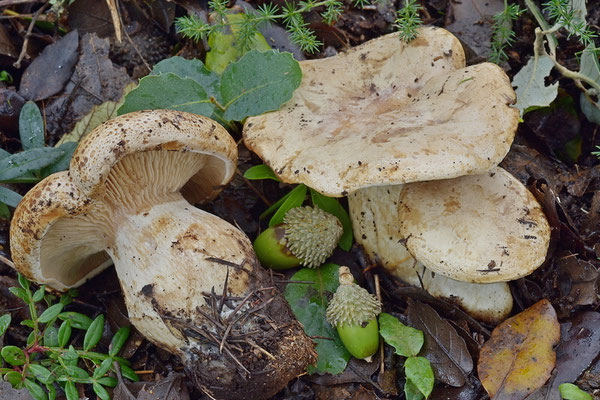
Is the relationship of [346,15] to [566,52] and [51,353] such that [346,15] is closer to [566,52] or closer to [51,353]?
[566,52]

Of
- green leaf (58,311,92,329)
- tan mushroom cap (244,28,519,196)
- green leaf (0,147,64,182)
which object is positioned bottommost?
green leaf (58,311,92,329)

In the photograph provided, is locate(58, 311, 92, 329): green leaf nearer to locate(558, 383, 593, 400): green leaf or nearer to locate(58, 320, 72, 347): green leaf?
locate(58, 320, 72, 347): green leaf

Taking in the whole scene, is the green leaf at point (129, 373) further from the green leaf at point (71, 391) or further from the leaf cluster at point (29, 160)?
the leaf cluster at point (29, 160)

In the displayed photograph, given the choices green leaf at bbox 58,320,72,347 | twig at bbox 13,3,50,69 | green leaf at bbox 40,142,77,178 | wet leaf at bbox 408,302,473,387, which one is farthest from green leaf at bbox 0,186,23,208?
wet leaf at bbox 408,302,473,387

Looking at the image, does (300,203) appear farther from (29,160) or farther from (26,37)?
(26,37)

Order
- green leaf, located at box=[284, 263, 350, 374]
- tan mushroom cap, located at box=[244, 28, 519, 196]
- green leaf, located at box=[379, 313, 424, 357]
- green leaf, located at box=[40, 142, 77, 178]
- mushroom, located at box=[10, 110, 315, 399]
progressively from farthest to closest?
green leaf, located at box=[40, 142, 77, 178] → green leaf, located at box=[284, 263, 350, 374] → green leaf, located at box=[379, 313, 424, 357] → mushroom, located at box=[10, 110, 315, 399] → tan mushroom cap, located at box=[244, 28, 519, 196]

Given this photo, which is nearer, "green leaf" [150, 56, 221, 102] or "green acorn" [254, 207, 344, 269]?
"green acorn" [254, 207, 344, 269]
